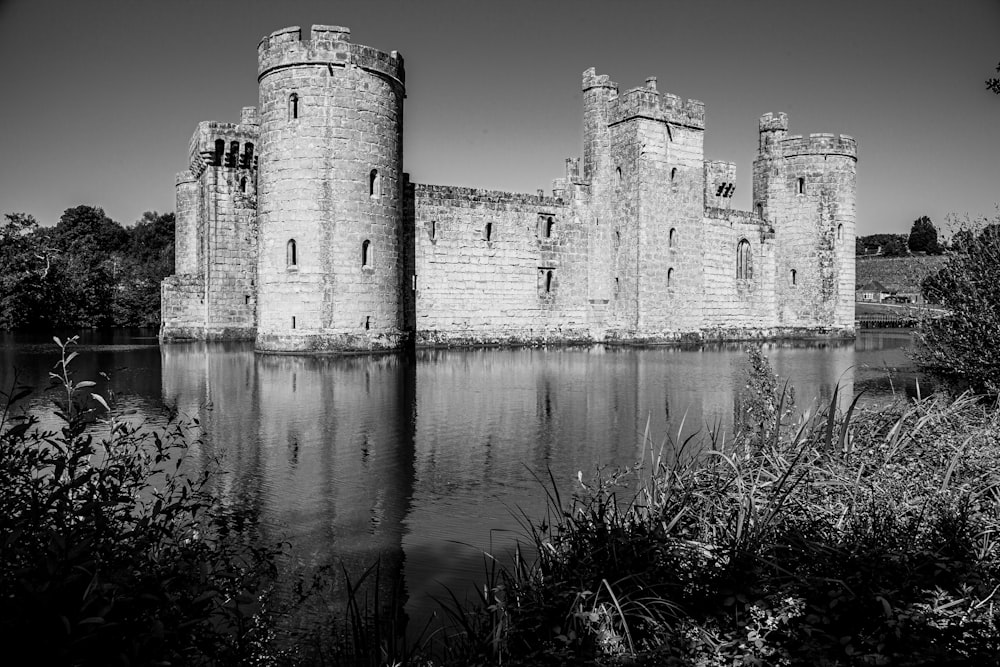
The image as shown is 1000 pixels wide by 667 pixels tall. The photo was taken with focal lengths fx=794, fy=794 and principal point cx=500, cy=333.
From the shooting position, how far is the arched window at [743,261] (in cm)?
3491

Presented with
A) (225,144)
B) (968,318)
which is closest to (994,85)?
(968,318)

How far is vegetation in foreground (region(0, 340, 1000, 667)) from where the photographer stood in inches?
142

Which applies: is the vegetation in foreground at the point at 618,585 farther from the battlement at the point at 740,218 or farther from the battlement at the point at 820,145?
the battlement at the point at 820,145

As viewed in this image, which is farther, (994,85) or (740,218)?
(740,218)

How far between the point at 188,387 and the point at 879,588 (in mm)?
13914

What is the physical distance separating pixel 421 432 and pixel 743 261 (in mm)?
27138

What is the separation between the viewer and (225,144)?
28766 millimetres

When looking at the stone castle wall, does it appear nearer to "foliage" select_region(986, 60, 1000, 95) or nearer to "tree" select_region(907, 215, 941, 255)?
"foliage" select_region(986, 60, 1000, 95)

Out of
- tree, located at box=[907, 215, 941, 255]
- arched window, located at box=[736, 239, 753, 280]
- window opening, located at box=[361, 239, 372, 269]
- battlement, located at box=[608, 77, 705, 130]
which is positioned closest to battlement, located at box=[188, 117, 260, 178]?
window opening, located at box=[361, 239, 372, 269]

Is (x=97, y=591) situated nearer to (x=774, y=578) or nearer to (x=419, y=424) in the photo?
(x=774, y=578)

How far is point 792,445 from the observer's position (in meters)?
6.91

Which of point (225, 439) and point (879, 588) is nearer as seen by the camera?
point (879, 588)

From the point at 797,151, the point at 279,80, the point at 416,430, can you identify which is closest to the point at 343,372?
the point at 416,430

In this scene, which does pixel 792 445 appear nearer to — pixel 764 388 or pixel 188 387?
pixel 764 388
